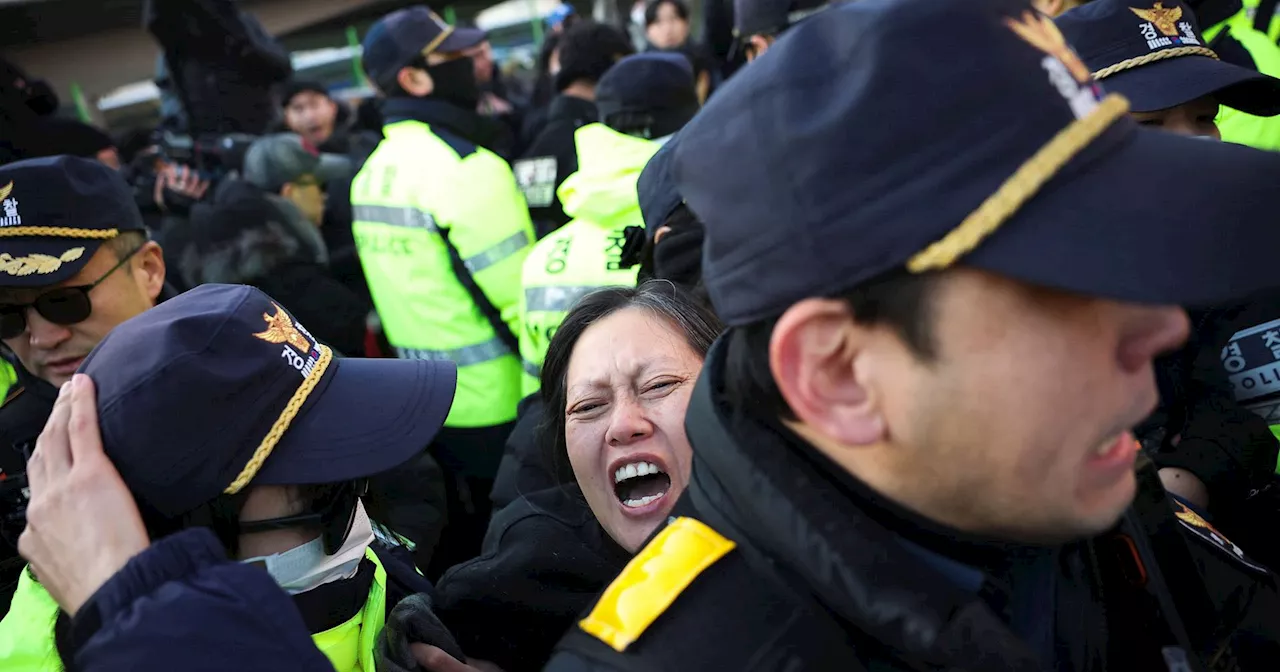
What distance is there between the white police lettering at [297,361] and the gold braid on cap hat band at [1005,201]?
3.83 ft

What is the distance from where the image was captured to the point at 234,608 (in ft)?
4.12

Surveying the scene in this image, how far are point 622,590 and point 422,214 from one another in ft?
9.65

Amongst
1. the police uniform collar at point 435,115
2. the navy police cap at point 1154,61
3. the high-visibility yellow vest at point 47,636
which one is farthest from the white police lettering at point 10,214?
the navy police cap at point 1154,61

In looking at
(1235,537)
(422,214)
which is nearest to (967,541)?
(1235,537)

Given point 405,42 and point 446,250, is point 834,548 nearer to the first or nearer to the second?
point 446,250

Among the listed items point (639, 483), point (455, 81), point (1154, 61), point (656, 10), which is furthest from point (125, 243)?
point (656, 10)

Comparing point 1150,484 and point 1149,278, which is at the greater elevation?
point 1149,278

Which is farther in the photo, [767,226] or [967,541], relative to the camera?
[967,541]

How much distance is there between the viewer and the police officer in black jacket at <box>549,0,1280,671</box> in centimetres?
94

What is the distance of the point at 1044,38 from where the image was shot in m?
1.01

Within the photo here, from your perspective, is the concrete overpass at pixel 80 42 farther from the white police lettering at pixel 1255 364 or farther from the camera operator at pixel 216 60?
the white police lettering at pixel 1255 364

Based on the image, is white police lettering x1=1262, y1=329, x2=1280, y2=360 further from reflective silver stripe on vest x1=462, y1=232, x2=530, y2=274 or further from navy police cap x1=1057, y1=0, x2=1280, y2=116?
reflective silver stripe on vest x1=462, y1=232, x2=530, y2=274

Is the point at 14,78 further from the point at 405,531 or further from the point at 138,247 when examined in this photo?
the point at 405,531

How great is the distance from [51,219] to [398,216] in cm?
146
